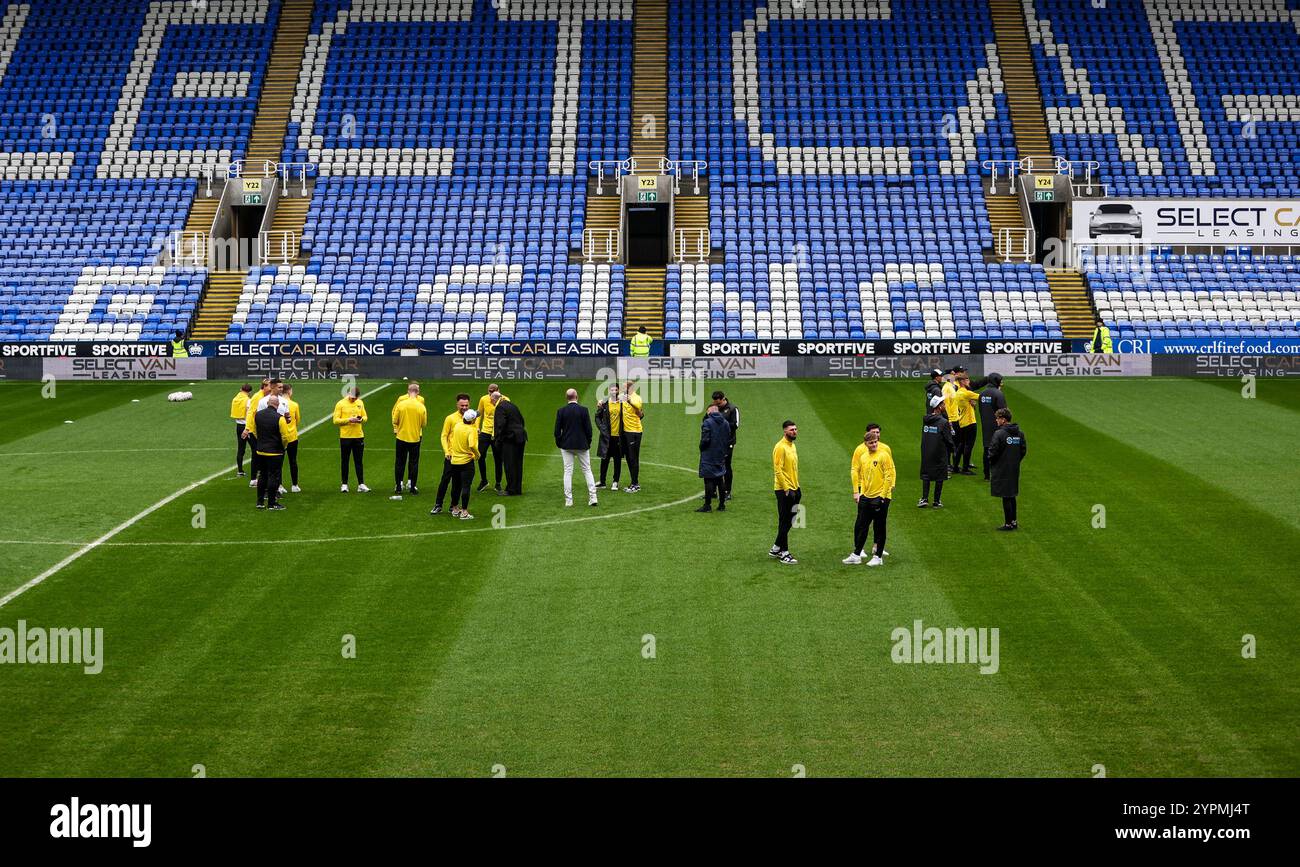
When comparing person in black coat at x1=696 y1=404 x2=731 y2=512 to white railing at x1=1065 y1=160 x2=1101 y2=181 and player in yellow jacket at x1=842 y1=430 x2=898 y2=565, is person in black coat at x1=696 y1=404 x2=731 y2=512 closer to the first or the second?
player in yellow jacket at x1=842 y1=430 x2=898 y2=565

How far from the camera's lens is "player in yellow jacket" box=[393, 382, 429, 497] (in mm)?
22188

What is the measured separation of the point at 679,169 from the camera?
55.2 m

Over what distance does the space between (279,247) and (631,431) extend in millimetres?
33393

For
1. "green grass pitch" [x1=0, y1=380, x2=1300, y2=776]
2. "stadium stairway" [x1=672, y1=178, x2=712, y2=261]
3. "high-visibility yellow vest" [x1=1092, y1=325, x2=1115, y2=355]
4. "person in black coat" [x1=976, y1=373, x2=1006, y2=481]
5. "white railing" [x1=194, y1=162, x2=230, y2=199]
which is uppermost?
"white railing" [x1=194, y1=162, x2=230, y2=199]

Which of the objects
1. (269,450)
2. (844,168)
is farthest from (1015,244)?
(269,450)

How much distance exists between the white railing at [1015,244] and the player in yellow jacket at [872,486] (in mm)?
36312

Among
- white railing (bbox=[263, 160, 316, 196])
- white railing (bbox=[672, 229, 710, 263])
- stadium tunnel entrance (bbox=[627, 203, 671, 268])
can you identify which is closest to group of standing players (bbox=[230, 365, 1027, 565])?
white railing (bbox=[672, 229, 710, 263])

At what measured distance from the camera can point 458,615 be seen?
50.4ft

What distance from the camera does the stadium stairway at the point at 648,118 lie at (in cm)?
4866

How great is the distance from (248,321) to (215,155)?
36.3 ft

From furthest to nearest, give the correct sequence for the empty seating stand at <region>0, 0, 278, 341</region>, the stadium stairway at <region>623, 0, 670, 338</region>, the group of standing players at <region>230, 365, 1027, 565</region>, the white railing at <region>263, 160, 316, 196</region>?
the white railing at <region>263, 160, 316, 196</region>
the empty seating stand at <region>0, 0, 278, 341</region>
the stadium stairway at <region>623, 0, 670, 338</region>
the group of standing players at <region>230, 365, 1027, 565</region>

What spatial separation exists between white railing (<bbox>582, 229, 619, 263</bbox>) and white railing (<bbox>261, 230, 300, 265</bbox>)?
1038cm

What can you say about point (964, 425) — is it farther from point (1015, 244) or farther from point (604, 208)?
point (604, 208)
